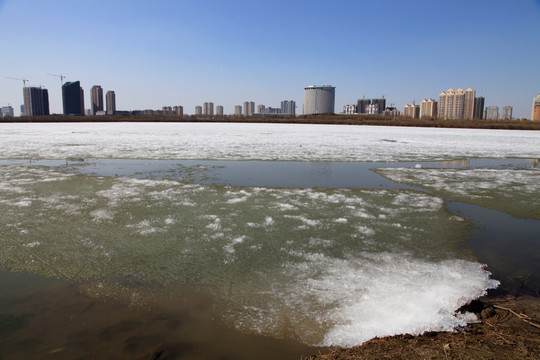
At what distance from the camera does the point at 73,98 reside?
117500 mm

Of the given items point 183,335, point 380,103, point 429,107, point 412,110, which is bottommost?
point 183,335

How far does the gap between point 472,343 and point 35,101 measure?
141m

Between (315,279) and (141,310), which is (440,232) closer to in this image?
(315,279)

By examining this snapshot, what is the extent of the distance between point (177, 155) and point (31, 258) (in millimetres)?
8347

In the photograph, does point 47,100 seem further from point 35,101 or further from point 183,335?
point 183,335

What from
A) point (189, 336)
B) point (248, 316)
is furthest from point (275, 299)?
point (189, 336)

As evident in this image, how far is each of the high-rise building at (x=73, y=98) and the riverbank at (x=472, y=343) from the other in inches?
5236

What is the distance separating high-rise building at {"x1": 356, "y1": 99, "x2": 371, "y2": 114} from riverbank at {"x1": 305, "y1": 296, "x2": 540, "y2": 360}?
16463 cm

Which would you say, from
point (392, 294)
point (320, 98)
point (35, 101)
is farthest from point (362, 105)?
point (392, 294)

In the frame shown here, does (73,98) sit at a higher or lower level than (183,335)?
higher

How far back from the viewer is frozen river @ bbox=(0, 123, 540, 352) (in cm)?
262

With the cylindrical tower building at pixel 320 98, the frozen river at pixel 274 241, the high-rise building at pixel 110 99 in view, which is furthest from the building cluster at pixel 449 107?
the frozen river at pixel 274 241

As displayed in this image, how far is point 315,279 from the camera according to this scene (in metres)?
3.07

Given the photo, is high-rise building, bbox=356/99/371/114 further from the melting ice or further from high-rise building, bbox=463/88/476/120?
the melting ice
